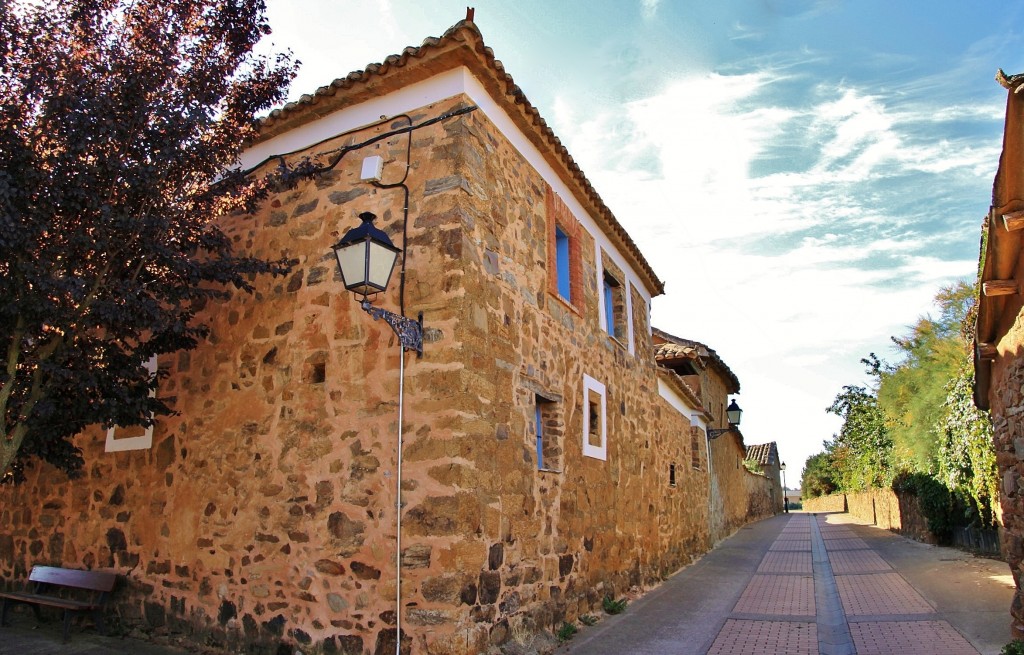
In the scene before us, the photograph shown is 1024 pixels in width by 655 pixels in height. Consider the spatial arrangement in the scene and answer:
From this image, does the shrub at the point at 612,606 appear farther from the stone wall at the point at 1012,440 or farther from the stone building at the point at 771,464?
the stone building at the point at 771,464

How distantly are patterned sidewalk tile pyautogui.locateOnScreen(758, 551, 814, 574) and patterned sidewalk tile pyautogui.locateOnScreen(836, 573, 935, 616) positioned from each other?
1048mm

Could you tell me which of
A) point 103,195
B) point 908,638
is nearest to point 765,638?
point 908,638

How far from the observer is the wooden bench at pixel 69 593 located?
19.1 ft

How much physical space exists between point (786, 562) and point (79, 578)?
10.7m

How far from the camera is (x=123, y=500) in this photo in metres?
6.37

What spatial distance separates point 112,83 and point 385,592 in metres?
4.33

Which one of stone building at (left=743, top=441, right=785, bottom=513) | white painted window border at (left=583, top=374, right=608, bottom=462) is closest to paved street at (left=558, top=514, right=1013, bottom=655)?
white painted window border at (left=583, top=374, right=608, bottom=462)

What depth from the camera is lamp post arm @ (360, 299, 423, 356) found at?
478 centimetres

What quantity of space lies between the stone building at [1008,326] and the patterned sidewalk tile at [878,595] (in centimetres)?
210

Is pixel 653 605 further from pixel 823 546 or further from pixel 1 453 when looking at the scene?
A: pixel 823 546

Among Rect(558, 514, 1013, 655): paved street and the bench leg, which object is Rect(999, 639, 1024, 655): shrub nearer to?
Rect(558, 514, 1013, 655): paved street

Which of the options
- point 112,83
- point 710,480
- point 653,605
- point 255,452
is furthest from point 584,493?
point 710,480

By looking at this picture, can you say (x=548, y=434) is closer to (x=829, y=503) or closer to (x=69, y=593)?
(x=69, y=593)

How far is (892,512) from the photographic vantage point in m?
17.3
